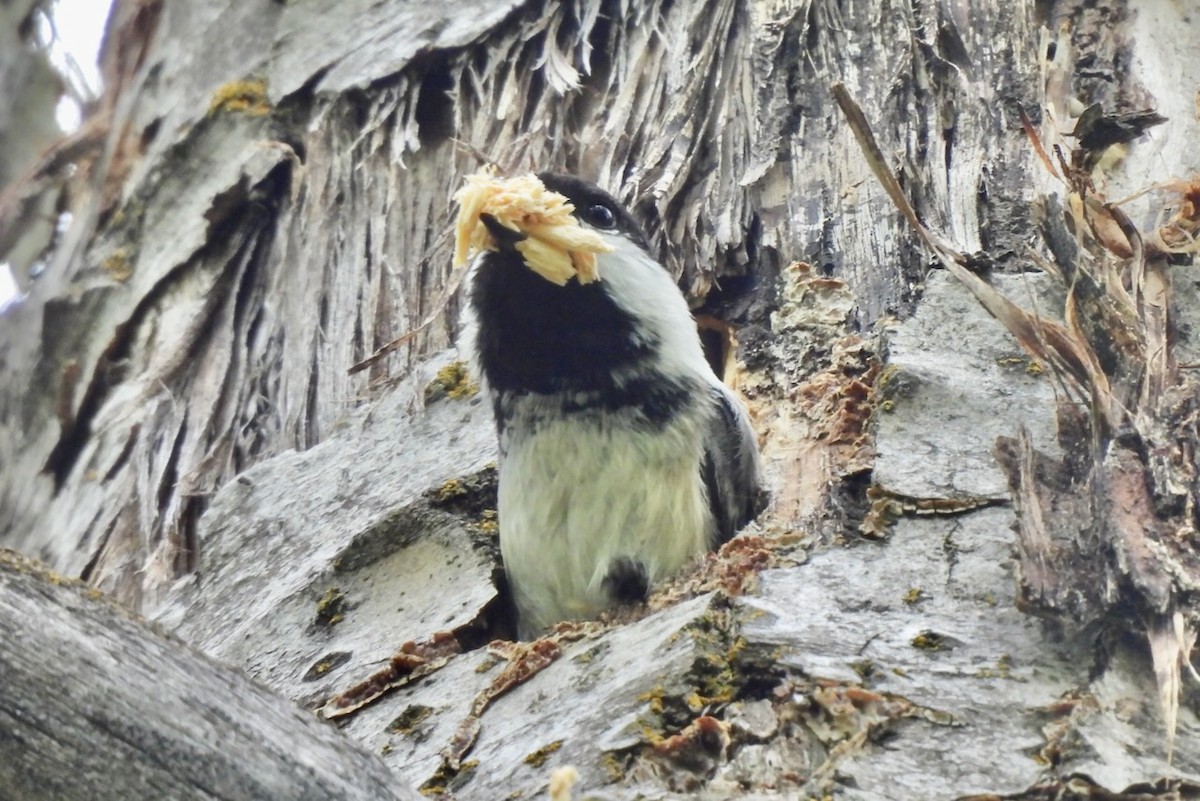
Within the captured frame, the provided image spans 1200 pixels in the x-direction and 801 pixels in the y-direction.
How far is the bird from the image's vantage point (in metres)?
3.18

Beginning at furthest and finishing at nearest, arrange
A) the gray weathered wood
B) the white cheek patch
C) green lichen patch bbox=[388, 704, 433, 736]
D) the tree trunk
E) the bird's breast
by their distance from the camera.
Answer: the white cheek patch, the bird's breast, green lichen patch bbox=[388, 704, 433, 736], the tree trunk, the gray weathered wood

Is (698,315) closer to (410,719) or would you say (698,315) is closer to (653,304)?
(653,304)

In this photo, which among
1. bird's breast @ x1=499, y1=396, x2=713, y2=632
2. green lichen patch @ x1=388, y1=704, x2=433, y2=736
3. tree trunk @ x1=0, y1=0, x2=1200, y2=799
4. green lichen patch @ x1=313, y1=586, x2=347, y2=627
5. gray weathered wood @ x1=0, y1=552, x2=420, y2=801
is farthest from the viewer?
bird's breast @ x1=499, y1=396, x2=713, y2=632

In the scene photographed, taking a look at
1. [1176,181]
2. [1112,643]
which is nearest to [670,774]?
[1112,643]

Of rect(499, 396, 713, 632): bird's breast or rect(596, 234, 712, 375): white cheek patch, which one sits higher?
rect(596, 234, 712, 375): white cheek patch

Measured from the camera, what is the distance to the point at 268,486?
3.41m

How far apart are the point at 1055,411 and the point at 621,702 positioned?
0.94m

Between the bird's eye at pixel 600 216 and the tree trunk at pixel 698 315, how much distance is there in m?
0.24

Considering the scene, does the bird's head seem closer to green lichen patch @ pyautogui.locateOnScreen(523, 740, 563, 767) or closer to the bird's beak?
the bird's beak

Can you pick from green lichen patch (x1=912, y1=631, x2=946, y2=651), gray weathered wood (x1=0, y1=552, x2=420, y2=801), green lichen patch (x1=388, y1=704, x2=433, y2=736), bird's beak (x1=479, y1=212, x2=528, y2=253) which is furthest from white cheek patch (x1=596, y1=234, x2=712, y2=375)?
gray weathered wood (x1=0, y1=552, x2=420, y2=801)

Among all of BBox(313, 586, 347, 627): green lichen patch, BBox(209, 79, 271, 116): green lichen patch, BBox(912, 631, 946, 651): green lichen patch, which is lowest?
BBox(912, 631, 946, 651): green lichen patch

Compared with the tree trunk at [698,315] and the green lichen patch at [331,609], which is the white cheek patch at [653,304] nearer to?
the tree trunk at [698,315]

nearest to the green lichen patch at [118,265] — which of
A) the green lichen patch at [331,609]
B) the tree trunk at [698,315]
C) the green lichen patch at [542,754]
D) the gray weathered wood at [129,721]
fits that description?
the tree trunk at [698,315]

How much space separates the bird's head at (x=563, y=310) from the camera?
3.23 meters
